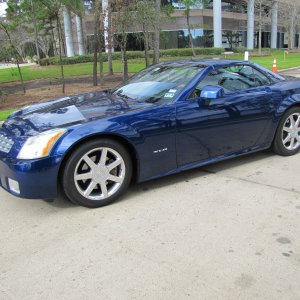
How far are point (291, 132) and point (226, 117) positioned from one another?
1353 mm

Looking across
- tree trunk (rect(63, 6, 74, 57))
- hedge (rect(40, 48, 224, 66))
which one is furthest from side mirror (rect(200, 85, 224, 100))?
tree trunk (rect(63, 6, 74, 57))

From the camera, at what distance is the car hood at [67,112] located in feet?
12.6

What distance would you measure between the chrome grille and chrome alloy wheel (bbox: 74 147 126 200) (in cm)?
69

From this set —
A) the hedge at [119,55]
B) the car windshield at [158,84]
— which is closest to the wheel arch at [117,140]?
the car windshield at [158,84]

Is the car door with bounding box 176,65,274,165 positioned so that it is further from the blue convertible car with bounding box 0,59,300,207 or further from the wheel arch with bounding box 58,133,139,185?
the wheel arch with bounding box 58,133,139,185

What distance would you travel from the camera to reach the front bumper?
353cm

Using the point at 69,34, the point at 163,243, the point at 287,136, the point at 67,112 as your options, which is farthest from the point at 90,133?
the point at 69,34

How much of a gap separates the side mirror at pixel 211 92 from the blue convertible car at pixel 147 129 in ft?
0.04

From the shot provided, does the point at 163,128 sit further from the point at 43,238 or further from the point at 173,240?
the point at 43,238

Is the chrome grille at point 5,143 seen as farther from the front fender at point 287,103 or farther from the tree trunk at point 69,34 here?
the tree trunk at point 69,34

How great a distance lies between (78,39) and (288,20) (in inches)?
1012

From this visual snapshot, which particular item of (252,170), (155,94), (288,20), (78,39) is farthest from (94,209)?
(288,20)

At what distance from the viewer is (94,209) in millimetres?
3902

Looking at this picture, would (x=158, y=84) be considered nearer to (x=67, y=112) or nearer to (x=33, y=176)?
(x=67, y=112)
